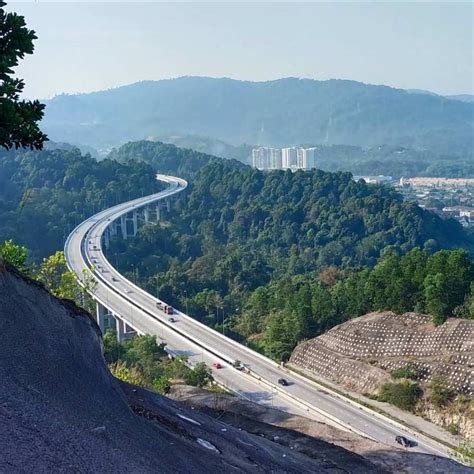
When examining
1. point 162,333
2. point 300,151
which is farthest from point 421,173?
point 162,333

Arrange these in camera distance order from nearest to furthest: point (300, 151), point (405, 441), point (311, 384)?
point (405, 441), point (311, 384), point (300, 151)

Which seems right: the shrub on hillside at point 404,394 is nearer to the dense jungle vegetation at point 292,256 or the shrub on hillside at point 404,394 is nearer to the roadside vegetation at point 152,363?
the dense jungle vegetation at point 292,256

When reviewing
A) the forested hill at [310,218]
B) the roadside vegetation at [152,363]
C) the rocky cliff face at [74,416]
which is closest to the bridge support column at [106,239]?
the forested hill at [310,218]

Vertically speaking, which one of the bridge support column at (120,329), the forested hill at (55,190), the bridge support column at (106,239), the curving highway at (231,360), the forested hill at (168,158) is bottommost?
the bridge support column at (120,329)

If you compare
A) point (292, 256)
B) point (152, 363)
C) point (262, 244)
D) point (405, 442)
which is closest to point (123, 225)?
point (262, 244)

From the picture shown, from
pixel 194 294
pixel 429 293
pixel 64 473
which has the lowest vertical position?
pixel 194 294

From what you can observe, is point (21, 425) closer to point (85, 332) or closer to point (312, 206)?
point (85, 332)
